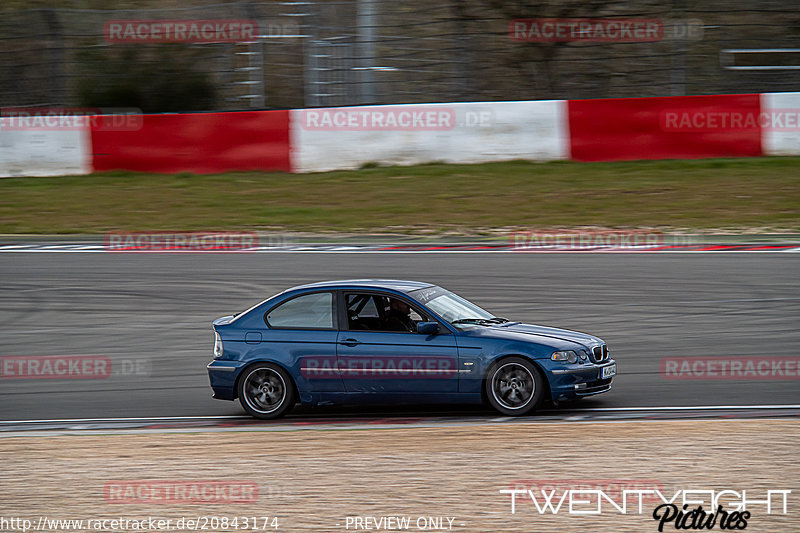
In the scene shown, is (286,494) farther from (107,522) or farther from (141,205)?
(141,205)

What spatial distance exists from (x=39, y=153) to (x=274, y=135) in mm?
4808

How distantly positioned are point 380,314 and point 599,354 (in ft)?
6.25

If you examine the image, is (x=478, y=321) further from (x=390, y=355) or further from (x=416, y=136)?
(x=416, y=136)

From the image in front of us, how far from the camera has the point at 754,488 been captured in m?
5.77

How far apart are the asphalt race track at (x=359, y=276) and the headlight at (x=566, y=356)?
62cm

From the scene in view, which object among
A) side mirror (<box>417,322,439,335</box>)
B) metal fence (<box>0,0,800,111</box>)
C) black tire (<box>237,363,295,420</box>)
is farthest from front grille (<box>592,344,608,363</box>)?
metal fence (<box>0,0,800,111</box>)

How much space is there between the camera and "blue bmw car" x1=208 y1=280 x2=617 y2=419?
813cm

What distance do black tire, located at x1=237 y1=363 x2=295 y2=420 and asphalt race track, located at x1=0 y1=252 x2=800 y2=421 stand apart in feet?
1.10

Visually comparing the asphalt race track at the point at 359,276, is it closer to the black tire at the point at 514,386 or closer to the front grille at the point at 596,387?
the front grille at the point at 596,387

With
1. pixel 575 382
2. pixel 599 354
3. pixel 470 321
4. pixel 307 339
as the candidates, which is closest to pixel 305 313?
pixel 307 339

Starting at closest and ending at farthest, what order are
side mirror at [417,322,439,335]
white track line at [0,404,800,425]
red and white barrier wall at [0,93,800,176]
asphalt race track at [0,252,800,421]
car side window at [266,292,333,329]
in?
white track line at [0,404,800,425] → side mirror at [417,322,439,335] → car side window at [266,292,333,329] → asphalt race track at [0,252,800,421] → red and white barrier wall at [0,93,800,176]

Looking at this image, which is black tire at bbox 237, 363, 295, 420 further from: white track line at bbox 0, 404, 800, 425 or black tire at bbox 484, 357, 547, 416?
black tire at bbox 484, 357, 547, 416

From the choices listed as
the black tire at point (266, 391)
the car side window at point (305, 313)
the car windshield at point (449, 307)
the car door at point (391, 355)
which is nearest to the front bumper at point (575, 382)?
the car door at point (391, 355)

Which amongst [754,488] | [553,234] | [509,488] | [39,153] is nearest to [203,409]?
[509,488]
